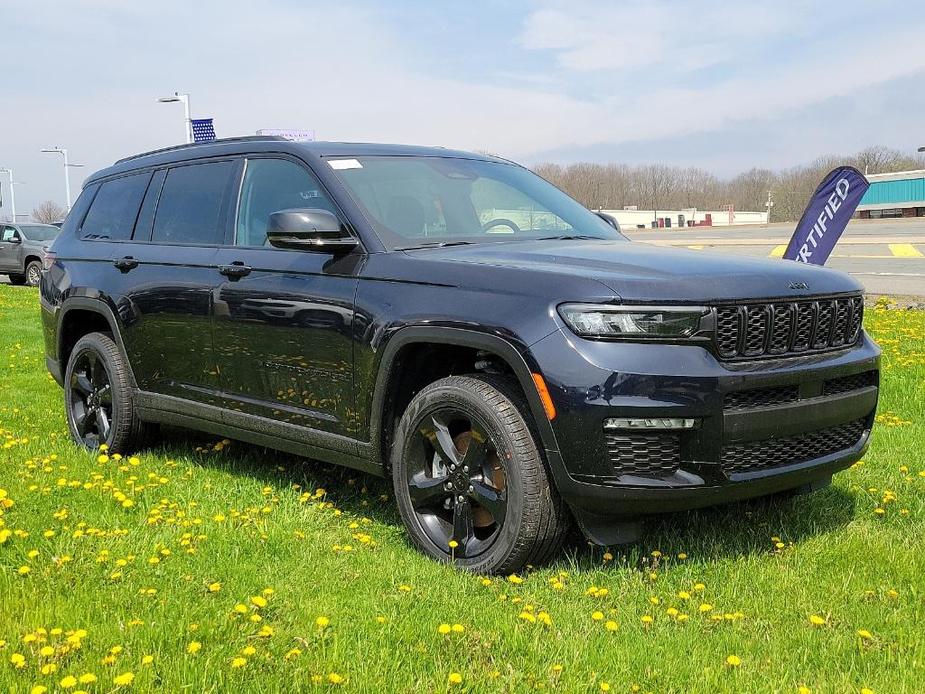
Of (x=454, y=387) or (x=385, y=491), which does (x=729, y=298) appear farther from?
(x=385, y=491)

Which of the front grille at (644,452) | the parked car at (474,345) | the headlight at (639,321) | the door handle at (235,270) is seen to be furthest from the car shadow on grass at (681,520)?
the door handle at (235,270)

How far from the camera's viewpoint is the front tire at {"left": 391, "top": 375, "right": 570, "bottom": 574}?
359 cm

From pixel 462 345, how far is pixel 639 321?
2.39 feet

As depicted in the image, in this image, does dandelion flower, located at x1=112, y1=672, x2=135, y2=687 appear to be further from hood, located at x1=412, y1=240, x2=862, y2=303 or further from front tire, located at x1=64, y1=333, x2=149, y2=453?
front tire, located at x1=64, y1=333, x2=149, y2=453

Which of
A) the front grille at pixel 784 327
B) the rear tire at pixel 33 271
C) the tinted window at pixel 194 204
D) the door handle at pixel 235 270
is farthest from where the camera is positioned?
the rear tire at pixel 33 271

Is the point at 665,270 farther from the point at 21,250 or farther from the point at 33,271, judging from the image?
the point at 21,250

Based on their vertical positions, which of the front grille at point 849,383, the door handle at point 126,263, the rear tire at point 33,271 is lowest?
the rear tire at point 33,271

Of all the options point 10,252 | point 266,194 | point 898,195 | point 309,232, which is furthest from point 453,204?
point 898,195

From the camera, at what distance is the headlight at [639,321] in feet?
11.0

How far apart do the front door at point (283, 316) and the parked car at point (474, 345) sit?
0.04ft

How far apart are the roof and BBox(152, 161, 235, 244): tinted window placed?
0.30ft

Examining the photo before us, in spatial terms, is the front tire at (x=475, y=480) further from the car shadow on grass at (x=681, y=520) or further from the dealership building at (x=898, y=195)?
the dealership building at (x=898, y=195)

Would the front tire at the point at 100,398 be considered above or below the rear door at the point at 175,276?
below

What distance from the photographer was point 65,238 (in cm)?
636
